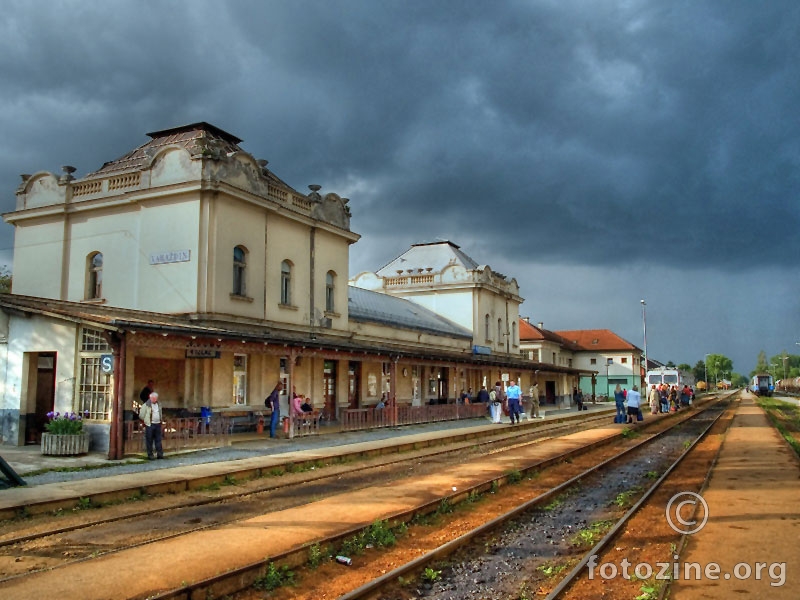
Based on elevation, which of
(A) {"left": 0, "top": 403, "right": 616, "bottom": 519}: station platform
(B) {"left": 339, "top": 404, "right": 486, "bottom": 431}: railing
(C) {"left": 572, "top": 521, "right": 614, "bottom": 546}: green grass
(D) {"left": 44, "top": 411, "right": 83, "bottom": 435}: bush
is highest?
(D) {"left": 44, "top": 411, "right": 83, "bottom": 435}: bush

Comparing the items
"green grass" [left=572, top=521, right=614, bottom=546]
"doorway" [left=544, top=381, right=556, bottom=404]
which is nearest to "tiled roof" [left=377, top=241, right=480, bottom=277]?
"doorway" [left=544, top=381, right=556, bottom=404]

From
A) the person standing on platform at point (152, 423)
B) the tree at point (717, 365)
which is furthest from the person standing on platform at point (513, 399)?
the tree at point (717, 365)

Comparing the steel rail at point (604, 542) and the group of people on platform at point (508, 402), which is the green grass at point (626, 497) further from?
the group of people on platform at point (508, 402)

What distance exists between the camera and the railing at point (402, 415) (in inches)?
977

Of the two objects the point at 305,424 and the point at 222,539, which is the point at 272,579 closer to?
the point at 222,539

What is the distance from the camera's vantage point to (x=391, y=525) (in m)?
9.07

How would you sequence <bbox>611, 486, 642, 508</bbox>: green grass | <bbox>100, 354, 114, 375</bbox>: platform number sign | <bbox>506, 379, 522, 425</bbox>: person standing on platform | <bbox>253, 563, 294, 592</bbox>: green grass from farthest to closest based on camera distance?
<bbox>506, 379, 522, 425</bbox>: person standing on platform → <bbox>100, 354, 114, 375</bbox>: platform number sign → <bbox>611, 486, 642, 508</bbox>: green grass → <bbox>253, 563, 294, 592</bbox>: green grass

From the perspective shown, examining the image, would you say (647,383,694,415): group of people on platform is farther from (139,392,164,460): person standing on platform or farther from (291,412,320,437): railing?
(139,392,164,460): person standing on platform

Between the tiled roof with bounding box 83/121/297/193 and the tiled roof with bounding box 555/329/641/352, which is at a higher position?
the tiled roof with bounding box 83/121/297/193

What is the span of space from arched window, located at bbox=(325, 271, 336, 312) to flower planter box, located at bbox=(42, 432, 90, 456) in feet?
44.6

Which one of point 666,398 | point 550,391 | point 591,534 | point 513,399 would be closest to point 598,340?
point 550,391

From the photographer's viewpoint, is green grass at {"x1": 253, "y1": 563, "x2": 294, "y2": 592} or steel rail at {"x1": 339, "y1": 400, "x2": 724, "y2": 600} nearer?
steel rail at {"x1": 339, "y1": 400, "x2": 724, "y2": 600}

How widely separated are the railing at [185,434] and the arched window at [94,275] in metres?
8.40

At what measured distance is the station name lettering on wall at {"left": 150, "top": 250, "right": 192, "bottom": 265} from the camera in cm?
2241
